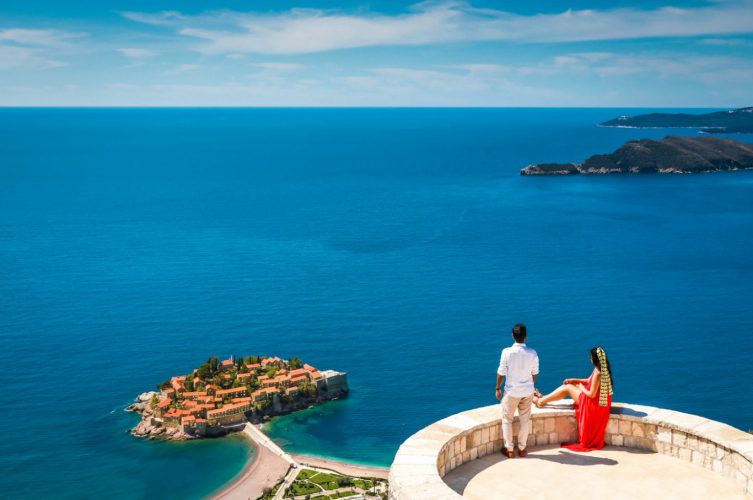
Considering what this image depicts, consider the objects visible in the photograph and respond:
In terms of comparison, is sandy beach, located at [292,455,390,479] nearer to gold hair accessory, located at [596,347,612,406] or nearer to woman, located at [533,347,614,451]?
woman, located at [533,347,614,451]

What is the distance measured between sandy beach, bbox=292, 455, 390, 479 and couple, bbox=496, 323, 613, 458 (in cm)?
3795

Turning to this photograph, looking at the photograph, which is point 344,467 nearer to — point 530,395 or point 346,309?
point 346,309

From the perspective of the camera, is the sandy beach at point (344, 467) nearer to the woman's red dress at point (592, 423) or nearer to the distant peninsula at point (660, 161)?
the woman's red dress at point (592, 423)

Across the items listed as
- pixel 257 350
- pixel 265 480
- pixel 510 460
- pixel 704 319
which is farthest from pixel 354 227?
pixel 510 460

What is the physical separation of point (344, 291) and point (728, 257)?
157 feet

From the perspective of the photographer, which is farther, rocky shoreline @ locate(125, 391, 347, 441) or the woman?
rocky shoreline @ locate(125, 391, 347, 441)

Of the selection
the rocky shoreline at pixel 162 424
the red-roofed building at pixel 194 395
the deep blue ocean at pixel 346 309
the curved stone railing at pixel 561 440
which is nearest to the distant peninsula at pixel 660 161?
the deep blue ocean at pixel 346 309

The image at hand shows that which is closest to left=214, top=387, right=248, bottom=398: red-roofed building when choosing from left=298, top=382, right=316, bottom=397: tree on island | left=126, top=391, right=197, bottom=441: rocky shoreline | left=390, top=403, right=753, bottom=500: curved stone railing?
left=126, top=391, right=197, bottom=441: rocky shoreline

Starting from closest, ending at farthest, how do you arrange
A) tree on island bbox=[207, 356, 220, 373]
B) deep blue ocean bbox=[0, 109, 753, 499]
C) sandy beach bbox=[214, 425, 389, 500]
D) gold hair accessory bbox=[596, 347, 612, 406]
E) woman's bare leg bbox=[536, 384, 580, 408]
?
gold hair accessory bbox=[596, 347, 612, 406] < woman's bare leg bbox=[536, 384, 580, 408] < sandy beach bbox=[214, 425, 389, 500] < deep blue ocean bbox=[0, 109, 753, 499] < tree on island bbox=[207, 356, 220, 373]

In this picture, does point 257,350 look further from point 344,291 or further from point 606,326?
point 606,326

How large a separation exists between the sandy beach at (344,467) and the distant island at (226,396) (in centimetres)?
774

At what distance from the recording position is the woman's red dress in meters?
10.3

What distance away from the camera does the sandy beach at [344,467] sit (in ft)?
155

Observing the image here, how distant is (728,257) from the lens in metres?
92.8
